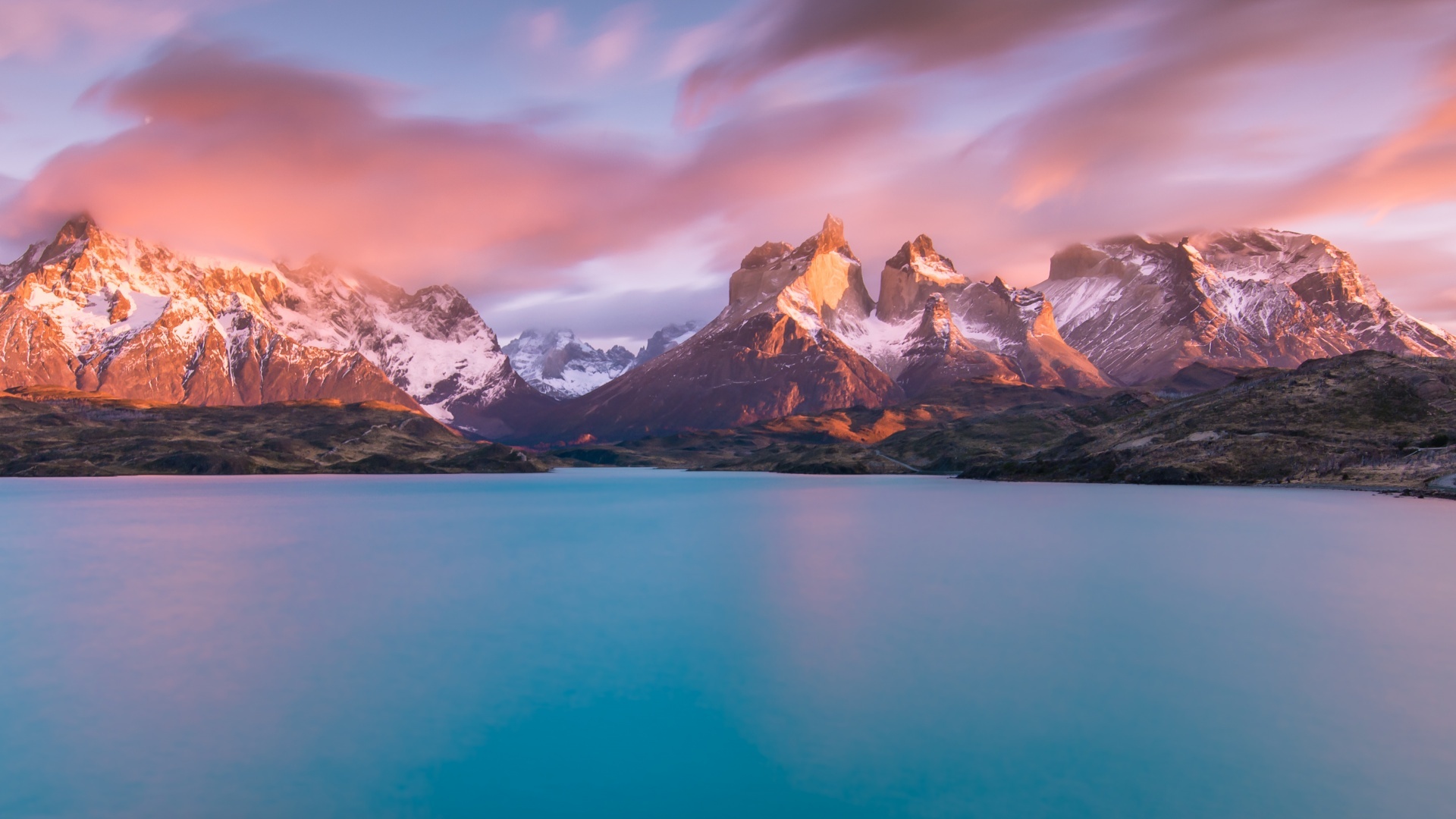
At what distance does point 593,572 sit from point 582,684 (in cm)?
3215

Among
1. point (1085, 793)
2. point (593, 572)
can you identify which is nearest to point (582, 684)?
point (1085, 793)

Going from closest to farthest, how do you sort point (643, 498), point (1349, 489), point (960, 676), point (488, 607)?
1. point (960, 676)
2. point (488, 607)
3. point (1349, 489)
4. point (643, 498)

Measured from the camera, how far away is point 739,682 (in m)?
32.2

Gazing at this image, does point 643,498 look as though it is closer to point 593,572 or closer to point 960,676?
point 593,572

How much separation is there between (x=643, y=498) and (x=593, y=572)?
349 feet

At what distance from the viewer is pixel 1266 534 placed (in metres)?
80.9

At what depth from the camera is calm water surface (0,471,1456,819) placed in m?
21.7

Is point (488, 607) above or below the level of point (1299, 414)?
below

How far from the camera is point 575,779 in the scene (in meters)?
22.6

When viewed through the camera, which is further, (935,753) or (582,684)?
(582,684)

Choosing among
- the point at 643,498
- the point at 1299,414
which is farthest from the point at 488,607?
the point at 1299,414

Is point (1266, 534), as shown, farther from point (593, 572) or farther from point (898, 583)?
point (593, 572)

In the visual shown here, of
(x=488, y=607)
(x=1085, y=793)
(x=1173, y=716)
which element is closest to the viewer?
(x=1085, y=793)

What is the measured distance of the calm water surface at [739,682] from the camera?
21.7 metres
